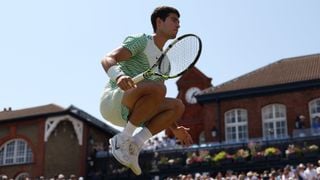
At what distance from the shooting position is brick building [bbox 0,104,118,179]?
38719 millimetres

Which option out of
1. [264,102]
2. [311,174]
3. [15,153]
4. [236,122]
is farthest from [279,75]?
[311,174]

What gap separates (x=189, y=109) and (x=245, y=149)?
17.2m

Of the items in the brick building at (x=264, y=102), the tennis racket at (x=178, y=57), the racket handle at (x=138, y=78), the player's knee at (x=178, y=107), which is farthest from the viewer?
the brick building at (x=264, y=102)

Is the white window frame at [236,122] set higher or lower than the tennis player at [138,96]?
higher

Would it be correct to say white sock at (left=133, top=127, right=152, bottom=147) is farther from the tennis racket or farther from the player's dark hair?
the player's dark hair

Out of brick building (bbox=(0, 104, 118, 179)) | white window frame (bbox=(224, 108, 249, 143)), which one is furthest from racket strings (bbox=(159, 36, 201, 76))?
white window frame (bbox=(224, 108, 249, 143))

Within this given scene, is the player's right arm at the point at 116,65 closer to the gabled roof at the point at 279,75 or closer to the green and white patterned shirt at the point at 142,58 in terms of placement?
the green and white patterned shirt at the point at 142,58

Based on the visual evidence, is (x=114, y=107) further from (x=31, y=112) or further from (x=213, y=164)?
(x=31, y=112)

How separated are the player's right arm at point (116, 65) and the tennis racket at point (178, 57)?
274 millimetres

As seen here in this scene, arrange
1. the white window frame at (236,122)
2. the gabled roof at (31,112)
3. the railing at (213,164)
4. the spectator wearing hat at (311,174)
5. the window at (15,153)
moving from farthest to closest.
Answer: the gabled roof at (31,112) → the window at (15,153) → the white window frame at (236,122) → the railing at (213,164) → the spectator wearing hat at (311,174)

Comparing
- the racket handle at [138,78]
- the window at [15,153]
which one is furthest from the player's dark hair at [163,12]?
the window at [15,153]

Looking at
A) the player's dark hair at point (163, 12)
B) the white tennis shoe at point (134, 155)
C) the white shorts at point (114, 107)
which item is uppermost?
the player's dark hair at point (163, 12)

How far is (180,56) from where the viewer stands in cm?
Result: 645

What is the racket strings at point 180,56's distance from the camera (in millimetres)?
6359
